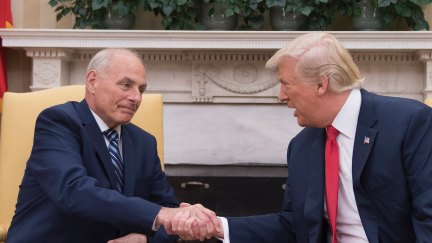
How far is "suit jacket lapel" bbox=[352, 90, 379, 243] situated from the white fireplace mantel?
2174 mm

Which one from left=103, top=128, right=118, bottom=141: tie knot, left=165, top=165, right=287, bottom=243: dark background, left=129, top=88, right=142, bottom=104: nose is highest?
left=129, top=88, right=142, bottom=104: nose

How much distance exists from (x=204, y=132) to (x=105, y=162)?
6.60 ft

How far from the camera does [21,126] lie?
246cm

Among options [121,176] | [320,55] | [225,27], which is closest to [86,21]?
[225,27]

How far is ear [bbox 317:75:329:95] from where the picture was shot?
1.85 m

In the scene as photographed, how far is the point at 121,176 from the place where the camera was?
2188 millimetres

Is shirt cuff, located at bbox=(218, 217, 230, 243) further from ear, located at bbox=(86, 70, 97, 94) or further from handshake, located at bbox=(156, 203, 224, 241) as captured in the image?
ear, located at bbox=(86, 70, 97, 94)

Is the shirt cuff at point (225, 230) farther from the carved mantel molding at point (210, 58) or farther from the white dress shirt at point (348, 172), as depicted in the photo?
the carved mantel molding at point (210, 58)

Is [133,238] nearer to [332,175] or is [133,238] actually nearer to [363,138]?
[332,175]

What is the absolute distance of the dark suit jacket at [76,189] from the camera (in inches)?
75.4

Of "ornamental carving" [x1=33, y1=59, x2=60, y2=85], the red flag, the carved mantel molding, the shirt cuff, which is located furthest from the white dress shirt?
the red flag

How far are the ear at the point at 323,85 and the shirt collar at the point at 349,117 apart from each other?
0.08 metres

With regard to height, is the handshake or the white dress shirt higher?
the white dress shirt

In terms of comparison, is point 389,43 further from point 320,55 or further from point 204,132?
point 320,55
